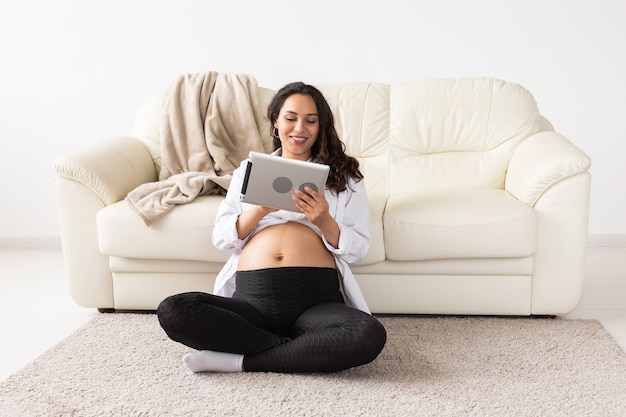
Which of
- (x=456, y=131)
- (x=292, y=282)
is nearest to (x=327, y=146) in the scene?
(x=292, y=282)

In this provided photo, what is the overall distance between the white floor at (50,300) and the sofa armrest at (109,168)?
46cm

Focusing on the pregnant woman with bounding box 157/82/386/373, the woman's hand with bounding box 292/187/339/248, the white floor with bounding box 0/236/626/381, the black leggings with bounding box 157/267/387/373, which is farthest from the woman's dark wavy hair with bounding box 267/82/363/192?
the white floor with bounding box 0/236/626/381

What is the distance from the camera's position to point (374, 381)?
1.78 m

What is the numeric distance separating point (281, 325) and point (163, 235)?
622 millimetres

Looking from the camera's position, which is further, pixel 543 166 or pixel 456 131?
pixel 456 131

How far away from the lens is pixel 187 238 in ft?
7.47

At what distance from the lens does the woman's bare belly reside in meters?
1.91

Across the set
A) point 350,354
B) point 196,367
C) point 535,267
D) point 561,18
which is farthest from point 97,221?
point 561,18

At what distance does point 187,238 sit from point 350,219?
59 centimetres

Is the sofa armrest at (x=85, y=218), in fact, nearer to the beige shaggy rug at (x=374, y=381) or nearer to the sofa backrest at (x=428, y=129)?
the beige shaggy rug at (x=374, y=381)

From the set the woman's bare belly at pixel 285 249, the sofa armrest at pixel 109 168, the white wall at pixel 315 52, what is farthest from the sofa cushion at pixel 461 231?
the white wall at pixel 315 52

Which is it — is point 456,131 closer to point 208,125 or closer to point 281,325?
point 208,125

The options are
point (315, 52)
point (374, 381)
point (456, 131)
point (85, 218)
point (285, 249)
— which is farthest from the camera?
point (315, 52)

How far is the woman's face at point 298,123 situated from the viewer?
197cm
